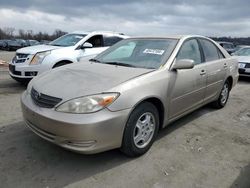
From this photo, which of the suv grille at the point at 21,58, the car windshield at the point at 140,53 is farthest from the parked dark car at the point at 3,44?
the car windshield at the point at 140,53

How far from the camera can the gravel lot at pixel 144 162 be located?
2.81m

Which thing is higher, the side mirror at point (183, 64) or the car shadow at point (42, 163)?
the side mirror at point (183, 64)

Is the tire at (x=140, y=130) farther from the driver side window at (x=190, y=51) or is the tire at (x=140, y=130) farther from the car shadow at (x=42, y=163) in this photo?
the driver side window at (x=190, y=51)

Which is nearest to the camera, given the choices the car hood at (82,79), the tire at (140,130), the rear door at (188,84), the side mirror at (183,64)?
the car hood at (82,79)

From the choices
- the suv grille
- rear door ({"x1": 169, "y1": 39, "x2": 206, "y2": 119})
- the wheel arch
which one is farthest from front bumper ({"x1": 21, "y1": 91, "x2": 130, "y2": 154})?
the suv grille

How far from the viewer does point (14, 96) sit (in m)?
6.07

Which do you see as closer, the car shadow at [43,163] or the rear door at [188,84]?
the car shadow at [43,163]

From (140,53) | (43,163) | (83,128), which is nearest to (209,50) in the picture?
(140,53)

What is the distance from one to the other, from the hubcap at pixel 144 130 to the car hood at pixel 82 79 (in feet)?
1.80

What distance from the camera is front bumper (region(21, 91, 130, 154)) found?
107 inches

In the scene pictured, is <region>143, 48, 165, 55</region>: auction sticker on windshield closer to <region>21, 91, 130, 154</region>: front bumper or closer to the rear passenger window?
the rear passenger window

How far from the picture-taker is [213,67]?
4703mm

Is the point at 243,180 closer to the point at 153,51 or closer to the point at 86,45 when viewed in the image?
the point at 153,51

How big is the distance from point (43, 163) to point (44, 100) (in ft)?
2.49
